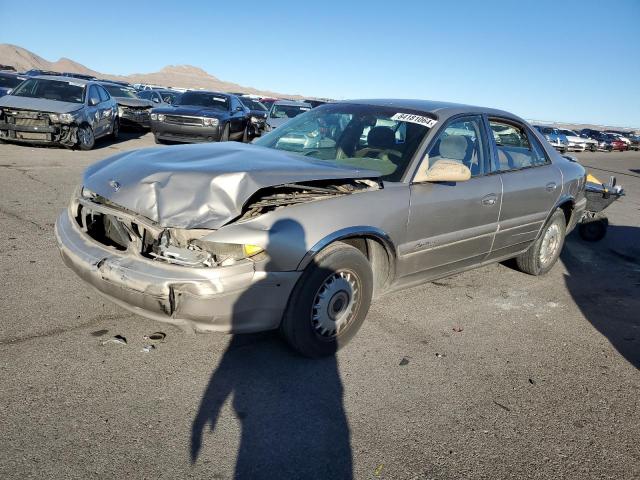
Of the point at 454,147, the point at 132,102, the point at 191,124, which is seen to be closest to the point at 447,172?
the point at 454,147

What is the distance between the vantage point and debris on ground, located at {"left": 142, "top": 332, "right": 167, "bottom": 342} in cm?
334

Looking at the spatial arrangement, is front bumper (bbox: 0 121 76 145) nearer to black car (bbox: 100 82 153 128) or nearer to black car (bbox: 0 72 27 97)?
black car (bbox: 100 82 153 128)

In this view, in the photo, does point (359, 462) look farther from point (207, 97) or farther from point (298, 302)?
point (207, 97)

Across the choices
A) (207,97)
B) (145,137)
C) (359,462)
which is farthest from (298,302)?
(145,137)

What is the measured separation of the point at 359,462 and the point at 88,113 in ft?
37.2

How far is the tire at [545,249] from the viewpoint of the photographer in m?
5.32

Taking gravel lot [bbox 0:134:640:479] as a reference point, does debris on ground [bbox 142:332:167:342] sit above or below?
above

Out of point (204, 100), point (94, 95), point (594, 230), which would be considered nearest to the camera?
point (594, 230)

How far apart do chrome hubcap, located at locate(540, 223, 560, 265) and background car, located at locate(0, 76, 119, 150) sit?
9744mm

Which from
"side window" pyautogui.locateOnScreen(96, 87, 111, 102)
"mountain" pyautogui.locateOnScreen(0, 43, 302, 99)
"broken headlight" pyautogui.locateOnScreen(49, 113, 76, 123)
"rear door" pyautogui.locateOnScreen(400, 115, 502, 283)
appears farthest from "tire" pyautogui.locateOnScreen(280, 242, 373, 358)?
"mountain" pyautogui.locateOnScreen(0, 43, 302, 99)

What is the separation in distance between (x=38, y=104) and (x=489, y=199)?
397 inches

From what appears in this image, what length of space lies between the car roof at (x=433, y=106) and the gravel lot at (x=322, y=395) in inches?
62.7

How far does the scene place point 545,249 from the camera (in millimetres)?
5500

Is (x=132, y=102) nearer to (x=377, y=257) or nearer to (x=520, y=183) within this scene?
(x=520, y=183)
